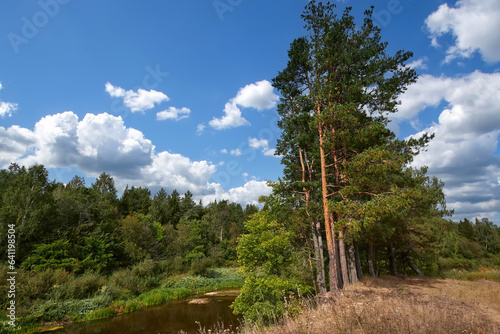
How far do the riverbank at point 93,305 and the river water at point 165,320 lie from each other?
99 cm

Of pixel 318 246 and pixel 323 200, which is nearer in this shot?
pixel 323 200

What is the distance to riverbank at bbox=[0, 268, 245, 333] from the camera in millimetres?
15086

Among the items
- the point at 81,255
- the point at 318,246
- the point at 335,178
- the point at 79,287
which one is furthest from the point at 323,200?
the point at 81,255

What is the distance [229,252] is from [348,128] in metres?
43.7

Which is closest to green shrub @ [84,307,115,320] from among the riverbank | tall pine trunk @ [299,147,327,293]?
the riverbank

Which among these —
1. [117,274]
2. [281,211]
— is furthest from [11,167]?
[281,211]

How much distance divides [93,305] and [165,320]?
6.18 metres

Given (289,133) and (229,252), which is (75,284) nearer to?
(289,133)

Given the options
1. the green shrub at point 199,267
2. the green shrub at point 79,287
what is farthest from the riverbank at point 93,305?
the green shrub at point 199,267

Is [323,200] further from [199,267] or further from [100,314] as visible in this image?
[199,267]

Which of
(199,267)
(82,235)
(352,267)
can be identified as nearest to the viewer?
(352,267)

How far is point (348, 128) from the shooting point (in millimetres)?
11578

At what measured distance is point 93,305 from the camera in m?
18.7

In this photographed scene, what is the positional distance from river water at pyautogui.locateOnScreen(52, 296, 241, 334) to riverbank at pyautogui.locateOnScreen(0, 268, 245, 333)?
985mm
